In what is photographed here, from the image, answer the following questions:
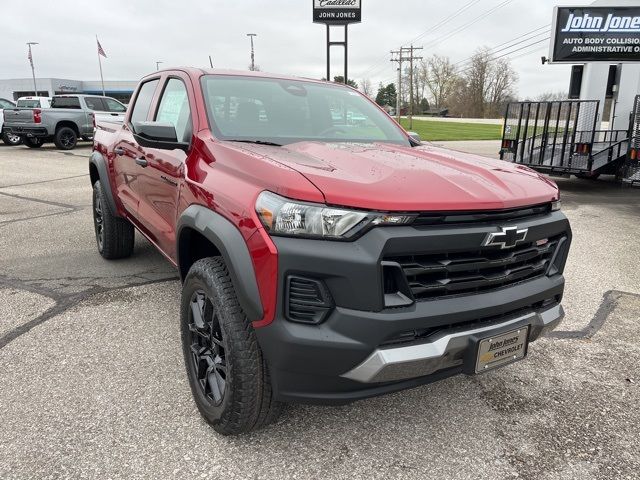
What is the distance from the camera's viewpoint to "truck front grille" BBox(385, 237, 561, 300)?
6.30 ft

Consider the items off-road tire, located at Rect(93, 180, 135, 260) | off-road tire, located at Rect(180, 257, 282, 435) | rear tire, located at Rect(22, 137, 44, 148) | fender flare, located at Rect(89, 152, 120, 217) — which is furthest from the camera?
rear tire, located at Rect(22, 137, 44, 148)

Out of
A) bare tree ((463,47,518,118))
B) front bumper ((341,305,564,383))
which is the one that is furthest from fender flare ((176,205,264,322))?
bare tree ((463,47,518,118))

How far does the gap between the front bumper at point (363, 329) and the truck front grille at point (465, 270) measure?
4cm

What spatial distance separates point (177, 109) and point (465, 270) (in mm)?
2210

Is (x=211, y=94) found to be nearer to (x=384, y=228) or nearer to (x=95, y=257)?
(x=384, y=228)

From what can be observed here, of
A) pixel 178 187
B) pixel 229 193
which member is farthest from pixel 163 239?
pixel 229 193

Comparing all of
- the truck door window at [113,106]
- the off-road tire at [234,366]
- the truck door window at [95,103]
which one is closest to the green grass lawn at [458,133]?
the truck door window at [113,106]

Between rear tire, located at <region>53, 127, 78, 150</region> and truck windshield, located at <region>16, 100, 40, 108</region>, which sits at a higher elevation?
truck windshield, located at <region>16, 100, 40, 108</region>

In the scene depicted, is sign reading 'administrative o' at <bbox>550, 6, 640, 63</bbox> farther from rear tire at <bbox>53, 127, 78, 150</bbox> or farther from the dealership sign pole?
rear tire at <bbox>53, 127, 78, 150</bbox>

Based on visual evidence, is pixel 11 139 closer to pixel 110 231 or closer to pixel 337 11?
pixel 337 11

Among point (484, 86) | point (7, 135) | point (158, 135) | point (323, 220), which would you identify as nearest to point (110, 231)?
point (158, 135)

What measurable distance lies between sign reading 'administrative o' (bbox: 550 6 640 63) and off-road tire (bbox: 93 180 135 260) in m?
11.6

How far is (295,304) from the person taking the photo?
1.84m

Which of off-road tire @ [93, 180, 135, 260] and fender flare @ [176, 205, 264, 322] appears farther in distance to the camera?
off-road tire @ [93, 180, 135, 260]
